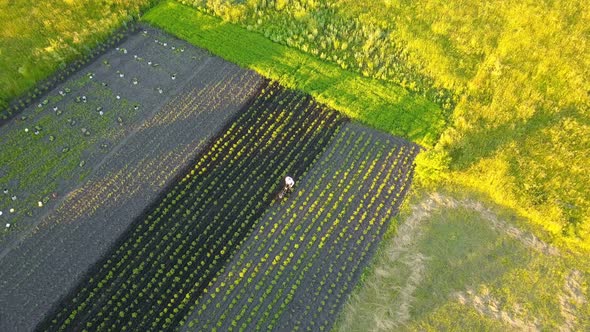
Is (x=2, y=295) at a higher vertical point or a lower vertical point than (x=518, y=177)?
lower

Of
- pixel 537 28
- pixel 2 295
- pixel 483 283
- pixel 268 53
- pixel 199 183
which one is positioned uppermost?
pixel 537 28

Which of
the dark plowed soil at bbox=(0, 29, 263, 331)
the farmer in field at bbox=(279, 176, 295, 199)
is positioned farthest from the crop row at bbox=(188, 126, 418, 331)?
the dark plowed soil at bbox=(0, 29, 263, 331)

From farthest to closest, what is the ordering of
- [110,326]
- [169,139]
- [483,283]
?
[169,139] < [483,283] < [110,326]

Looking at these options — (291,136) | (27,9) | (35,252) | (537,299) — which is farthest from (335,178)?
(27,9)

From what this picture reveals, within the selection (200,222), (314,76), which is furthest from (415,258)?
(314,76)

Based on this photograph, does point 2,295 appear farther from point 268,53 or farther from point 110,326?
point 268,53

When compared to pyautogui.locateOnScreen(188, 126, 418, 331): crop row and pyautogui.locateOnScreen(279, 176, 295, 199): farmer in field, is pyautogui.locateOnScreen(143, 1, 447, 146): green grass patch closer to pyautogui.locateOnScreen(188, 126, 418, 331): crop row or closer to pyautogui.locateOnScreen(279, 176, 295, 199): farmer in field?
pyautogui.locateOnScreen(188, 126, 418, 331): crop row
